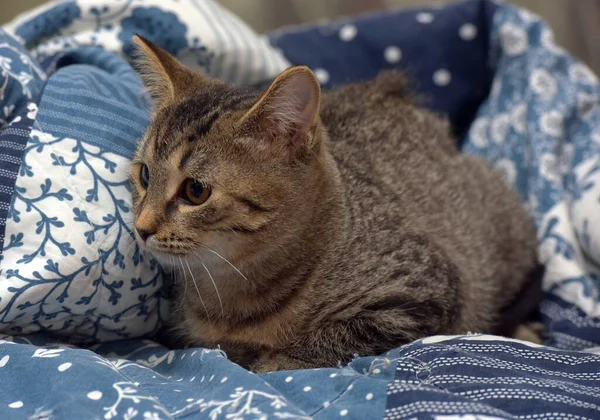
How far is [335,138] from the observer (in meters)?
1.59

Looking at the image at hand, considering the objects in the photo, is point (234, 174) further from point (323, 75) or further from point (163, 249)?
point (323, 75)

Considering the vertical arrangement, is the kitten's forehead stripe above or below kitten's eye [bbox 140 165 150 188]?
above

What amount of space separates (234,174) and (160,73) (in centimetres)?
33

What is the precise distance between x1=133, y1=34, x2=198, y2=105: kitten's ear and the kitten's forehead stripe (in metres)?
0.05

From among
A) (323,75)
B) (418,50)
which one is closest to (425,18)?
(418,50)

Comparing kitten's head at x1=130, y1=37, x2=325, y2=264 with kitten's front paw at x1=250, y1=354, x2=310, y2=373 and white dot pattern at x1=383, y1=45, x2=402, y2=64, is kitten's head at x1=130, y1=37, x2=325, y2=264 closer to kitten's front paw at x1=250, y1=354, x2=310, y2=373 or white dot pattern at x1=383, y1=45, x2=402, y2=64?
kitten's front paw at x1=250, y1=354, x2=310, y2=373

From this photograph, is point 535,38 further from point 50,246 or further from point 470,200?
point 50,246

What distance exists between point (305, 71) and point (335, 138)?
1.58 ft

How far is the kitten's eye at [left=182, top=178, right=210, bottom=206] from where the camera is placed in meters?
1.18

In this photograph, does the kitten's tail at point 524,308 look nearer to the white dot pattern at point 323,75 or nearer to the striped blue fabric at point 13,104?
the white dot pattern at point 323,75

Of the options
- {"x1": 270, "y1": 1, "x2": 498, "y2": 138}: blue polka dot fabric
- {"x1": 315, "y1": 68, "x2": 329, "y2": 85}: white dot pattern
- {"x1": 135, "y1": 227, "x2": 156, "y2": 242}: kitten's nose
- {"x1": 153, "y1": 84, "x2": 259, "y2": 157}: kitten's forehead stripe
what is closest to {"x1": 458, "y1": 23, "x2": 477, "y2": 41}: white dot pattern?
{"x1": 270, "y1": 1, "x2": 498, "y2": 138}: blue polka dot fabric

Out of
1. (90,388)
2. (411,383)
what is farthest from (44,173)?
(411,383)

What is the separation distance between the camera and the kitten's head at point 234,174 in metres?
1.16

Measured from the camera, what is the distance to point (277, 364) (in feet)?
4.15
